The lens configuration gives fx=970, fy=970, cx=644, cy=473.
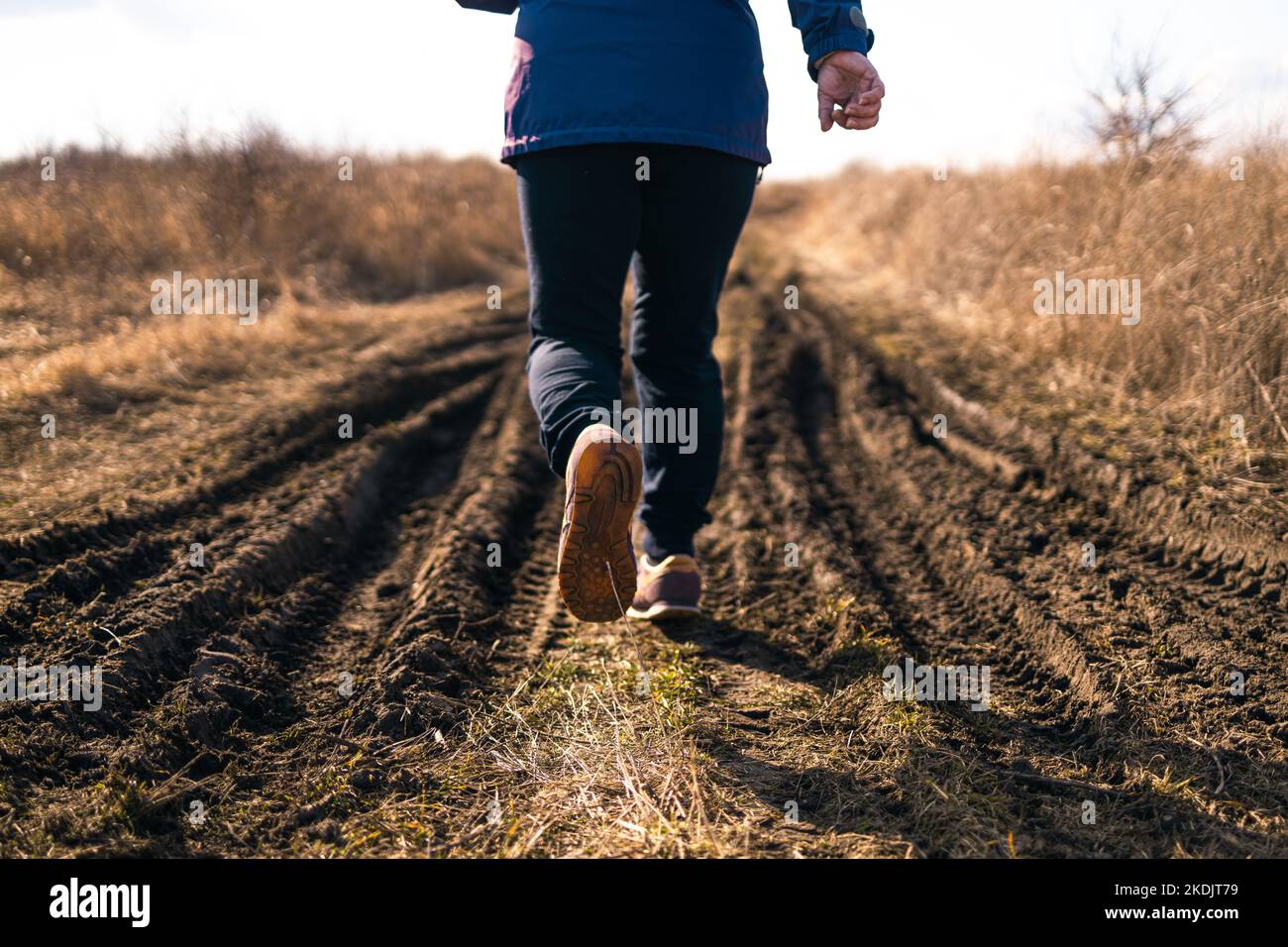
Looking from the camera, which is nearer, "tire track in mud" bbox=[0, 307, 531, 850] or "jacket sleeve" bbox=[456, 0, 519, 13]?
"tire track in mud" bbox=[0, 307, 531, 850]

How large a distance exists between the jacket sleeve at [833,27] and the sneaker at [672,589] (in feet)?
4.80

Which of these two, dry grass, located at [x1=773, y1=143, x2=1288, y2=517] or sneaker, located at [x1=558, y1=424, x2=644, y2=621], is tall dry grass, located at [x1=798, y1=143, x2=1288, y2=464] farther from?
sneaker, located at [x1=558, y1=424, x2=644, y2=621]

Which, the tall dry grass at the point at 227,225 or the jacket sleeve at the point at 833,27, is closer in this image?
the jacket sleeve at the point at 833,27

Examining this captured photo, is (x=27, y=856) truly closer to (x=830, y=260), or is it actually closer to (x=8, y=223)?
(x=8, y=223)

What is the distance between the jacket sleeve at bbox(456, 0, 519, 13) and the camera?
2613 millimetres

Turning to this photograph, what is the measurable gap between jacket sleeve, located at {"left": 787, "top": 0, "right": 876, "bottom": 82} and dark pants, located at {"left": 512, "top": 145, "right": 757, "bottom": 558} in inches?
12.9

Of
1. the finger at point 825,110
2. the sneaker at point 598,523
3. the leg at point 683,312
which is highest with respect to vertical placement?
the finger at point 825,110

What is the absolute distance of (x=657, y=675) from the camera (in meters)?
2.66

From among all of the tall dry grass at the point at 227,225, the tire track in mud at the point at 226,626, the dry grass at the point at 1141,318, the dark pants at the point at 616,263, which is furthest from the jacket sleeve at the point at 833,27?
the tall dry grass at the point at 227,225

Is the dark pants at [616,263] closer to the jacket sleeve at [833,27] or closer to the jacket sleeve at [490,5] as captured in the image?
the jacket sleeve at [833,27]

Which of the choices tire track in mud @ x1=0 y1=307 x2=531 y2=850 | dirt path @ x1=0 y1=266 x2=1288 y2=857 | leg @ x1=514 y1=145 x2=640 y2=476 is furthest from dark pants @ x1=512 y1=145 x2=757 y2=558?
tire track in mud @ x1=0 y1=307 x2=531 y2=850

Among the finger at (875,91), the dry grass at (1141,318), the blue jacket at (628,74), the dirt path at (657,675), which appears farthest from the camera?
the dry grass at (1141,318)

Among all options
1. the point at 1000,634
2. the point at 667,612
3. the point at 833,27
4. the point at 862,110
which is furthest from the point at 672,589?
the point at 833,27

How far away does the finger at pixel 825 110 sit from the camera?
245 centimetres
